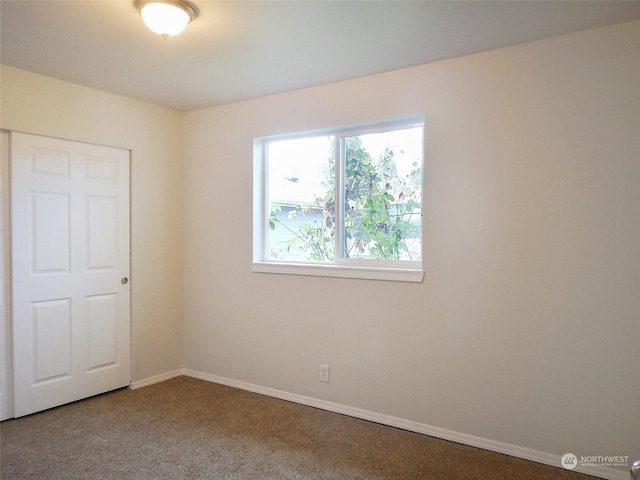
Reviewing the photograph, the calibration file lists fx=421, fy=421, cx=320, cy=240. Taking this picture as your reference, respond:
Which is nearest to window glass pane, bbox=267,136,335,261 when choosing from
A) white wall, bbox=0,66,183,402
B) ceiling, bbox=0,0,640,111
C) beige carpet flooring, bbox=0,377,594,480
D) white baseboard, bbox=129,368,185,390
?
ceiling, bbox=0,0,640,111

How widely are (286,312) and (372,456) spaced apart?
1.26 metres

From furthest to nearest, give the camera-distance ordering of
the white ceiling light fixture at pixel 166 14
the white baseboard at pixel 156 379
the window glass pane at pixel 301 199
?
the white baseboard at pixel 156 379, the window glass pane at pixel 301 199, the white ceiling light fixture at pixel 166 14

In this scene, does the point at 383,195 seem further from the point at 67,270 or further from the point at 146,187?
the point at 67,270

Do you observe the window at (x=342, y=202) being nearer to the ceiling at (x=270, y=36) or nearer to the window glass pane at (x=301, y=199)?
the window glass pane at (x=301, y=199)

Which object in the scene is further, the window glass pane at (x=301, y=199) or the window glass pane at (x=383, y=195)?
the window glass pane at (x=301, y=199)

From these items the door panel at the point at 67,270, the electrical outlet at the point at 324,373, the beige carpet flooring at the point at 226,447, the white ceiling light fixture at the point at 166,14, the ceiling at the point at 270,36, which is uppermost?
the ceiling at the point at 270,36

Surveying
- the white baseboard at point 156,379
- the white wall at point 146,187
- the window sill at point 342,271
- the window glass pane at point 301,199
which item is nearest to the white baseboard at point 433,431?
the white baseboard at point 156,379

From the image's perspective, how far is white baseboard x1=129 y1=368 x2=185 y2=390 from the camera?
3.60 meters

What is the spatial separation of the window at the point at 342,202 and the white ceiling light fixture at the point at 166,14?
55.9 inches

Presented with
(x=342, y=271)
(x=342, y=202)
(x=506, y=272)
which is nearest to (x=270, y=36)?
(x=342, y=202)

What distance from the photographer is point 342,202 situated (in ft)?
10.6

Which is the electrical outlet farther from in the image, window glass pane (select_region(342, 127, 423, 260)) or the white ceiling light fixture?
the white ceiling light fixture

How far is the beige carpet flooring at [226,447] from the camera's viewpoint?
231cm

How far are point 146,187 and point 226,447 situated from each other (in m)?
2.27
